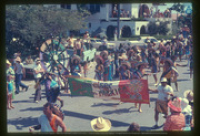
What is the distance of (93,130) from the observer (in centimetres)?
856

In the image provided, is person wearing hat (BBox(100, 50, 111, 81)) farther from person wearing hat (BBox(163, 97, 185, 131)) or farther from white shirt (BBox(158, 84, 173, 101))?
person wearing hat (BBox(163, 97, 185, 131))

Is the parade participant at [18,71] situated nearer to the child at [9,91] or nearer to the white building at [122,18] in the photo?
the child at [9,91]

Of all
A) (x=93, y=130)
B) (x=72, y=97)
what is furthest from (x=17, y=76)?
(x=93, y=130)

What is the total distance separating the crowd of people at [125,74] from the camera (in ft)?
26.9

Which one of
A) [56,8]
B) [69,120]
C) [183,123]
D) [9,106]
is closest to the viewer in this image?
[183,123]

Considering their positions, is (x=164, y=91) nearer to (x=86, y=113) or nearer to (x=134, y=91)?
(x=134, y=91)

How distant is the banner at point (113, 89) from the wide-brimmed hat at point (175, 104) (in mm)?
867

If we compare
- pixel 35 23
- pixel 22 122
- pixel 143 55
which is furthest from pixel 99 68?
pixel 35 23

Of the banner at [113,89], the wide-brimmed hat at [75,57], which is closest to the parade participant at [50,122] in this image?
the banner at [113,89]

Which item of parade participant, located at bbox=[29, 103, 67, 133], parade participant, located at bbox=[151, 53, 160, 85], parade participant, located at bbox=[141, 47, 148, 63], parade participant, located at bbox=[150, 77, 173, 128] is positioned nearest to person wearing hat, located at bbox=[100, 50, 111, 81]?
parade participant, located at bbox=[141, 47, 148, 63]

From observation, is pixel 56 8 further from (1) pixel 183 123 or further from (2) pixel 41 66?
(1) pixel 183 123

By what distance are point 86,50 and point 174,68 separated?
3.80m

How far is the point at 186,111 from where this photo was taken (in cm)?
847

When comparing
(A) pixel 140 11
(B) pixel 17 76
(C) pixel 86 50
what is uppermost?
(A) pixel 140 11
